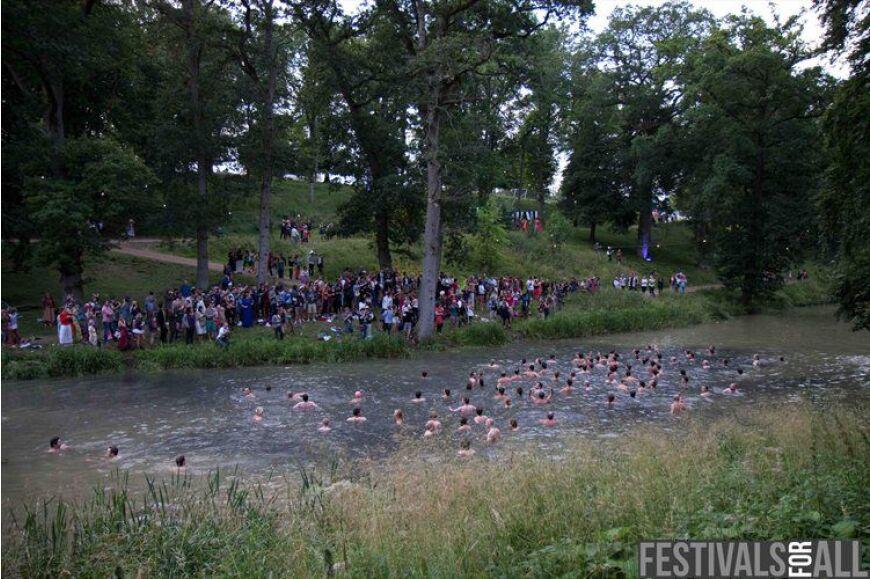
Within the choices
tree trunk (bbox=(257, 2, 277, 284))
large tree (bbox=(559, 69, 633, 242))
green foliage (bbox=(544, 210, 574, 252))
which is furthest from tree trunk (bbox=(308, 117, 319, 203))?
large tree (bbox=(559, 69, 633, 242))

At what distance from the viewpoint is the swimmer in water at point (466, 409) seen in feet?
61.1

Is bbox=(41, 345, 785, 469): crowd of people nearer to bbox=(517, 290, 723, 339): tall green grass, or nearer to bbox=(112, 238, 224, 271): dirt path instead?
bbox=(517, 290, 723, 339): tall green grass

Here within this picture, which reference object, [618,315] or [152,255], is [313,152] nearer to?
[152,255]

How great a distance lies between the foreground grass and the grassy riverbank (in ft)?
44.7

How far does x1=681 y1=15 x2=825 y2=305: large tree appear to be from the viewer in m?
43.1

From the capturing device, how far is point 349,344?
27016 millimetres

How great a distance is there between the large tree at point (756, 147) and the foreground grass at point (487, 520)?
36907mm

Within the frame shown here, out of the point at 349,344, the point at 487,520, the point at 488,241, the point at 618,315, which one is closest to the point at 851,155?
the point at 487,520

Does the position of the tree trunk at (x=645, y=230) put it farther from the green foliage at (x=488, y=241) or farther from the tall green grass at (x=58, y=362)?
the tall green grass at (x=58, y=362)

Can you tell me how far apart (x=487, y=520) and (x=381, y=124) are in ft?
109

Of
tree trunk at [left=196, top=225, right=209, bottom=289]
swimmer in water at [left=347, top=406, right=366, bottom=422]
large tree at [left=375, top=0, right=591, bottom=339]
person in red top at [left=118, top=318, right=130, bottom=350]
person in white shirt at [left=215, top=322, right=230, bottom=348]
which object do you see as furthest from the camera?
tree trunk at [left=196, top=225, right=209, bottom=289]

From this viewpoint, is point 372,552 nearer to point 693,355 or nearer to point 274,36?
point 693,355

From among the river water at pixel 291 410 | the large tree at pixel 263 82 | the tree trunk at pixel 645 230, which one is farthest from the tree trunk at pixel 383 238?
the tree trunk at pixel 645 230

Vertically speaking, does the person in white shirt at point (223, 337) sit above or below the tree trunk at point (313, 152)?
below
